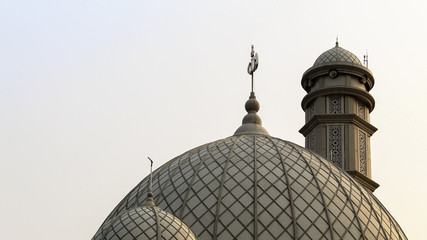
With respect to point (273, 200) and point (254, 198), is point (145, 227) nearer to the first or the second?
point (254, 198)

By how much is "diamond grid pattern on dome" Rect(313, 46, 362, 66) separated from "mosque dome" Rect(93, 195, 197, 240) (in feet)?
58.1

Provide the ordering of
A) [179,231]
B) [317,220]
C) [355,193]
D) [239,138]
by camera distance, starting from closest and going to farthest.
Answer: [179,231] → [317,220] → [355,193] → [239,138]

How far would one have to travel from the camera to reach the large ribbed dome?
27219 millimetres

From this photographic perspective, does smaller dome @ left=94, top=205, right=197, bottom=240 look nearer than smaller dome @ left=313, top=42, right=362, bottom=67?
Yes

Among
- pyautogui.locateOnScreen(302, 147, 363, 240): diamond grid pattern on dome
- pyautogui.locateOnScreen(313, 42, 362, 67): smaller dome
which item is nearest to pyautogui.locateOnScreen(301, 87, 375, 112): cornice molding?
pyautogui.locateOnScreen(313, 42, 362, 67): smaller dome

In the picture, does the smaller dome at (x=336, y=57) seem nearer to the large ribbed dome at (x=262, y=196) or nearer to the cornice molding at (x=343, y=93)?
the cornice molding at (x=343, y=93)

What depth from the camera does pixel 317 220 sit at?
27516 mm

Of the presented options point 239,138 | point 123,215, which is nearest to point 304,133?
point 239,138

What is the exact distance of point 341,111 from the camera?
134ft

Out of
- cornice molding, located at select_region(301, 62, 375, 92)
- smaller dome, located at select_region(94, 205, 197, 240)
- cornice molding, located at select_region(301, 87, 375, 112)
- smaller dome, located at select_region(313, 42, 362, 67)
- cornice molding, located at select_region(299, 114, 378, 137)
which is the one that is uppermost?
smaller dome, located at select_region(313, 42, 362, 67)

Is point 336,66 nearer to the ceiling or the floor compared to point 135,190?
nearer to the ceiling

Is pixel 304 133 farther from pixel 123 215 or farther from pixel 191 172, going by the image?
pixel 123 215

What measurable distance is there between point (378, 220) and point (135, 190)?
7000 mm

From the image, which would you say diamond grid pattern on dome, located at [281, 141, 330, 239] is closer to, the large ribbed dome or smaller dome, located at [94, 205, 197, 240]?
the large ribbed dome
